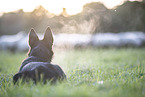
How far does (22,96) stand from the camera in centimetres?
209

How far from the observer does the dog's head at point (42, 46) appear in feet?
11.6

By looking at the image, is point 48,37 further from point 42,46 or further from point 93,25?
point 93,25

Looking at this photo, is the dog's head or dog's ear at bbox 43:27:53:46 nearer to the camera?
the dog's head

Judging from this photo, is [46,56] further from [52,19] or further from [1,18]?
[1,18]

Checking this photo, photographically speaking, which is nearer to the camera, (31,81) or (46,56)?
(31,81)

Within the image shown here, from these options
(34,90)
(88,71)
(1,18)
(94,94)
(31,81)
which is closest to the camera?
(94,94)

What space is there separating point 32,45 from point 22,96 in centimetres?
189

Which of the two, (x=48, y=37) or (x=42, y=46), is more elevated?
(x=48, y=37)

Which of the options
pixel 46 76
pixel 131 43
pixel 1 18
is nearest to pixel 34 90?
pixel 46 76

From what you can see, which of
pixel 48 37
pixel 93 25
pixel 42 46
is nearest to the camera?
pixel 42 46

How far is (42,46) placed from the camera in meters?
3.67

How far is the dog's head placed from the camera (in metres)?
3.55

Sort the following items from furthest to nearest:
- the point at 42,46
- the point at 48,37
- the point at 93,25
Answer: the point at 93,25
the point at 48,37
the point at 42,46

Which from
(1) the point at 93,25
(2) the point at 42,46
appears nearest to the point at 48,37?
(2) the point at 42,46
